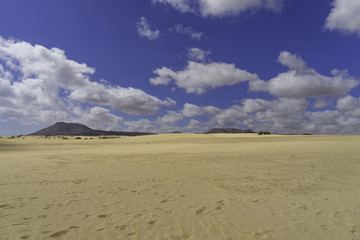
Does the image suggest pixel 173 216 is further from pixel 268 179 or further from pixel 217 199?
pixel 268 179

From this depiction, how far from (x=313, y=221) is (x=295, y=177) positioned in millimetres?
5072

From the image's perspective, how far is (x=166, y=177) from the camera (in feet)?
33.7

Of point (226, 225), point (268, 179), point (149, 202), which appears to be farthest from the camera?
point (268, 179)

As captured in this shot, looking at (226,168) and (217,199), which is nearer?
(217,199)

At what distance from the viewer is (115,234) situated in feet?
15.2

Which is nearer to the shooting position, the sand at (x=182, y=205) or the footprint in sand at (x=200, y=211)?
the sand at (x=182, y=205)

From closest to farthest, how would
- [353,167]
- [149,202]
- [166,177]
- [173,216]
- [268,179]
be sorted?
[173,216] → [149,202] → [268,179] → [166,177] → [353,167]

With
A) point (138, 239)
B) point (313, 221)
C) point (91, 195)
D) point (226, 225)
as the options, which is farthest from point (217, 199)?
point (91, 195)

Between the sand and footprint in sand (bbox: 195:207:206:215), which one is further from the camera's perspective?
footprint in sand (bbox: 195:207:206:215)

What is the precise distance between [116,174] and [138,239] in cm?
694

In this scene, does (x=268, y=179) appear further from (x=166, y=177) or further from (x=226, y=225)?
(x=226, y=225)

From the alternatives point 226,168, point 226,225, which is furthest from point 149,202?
point 226,168

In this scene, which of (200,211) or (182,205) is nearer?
(200,211)

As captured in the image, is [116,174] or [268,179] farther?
[116,174]
